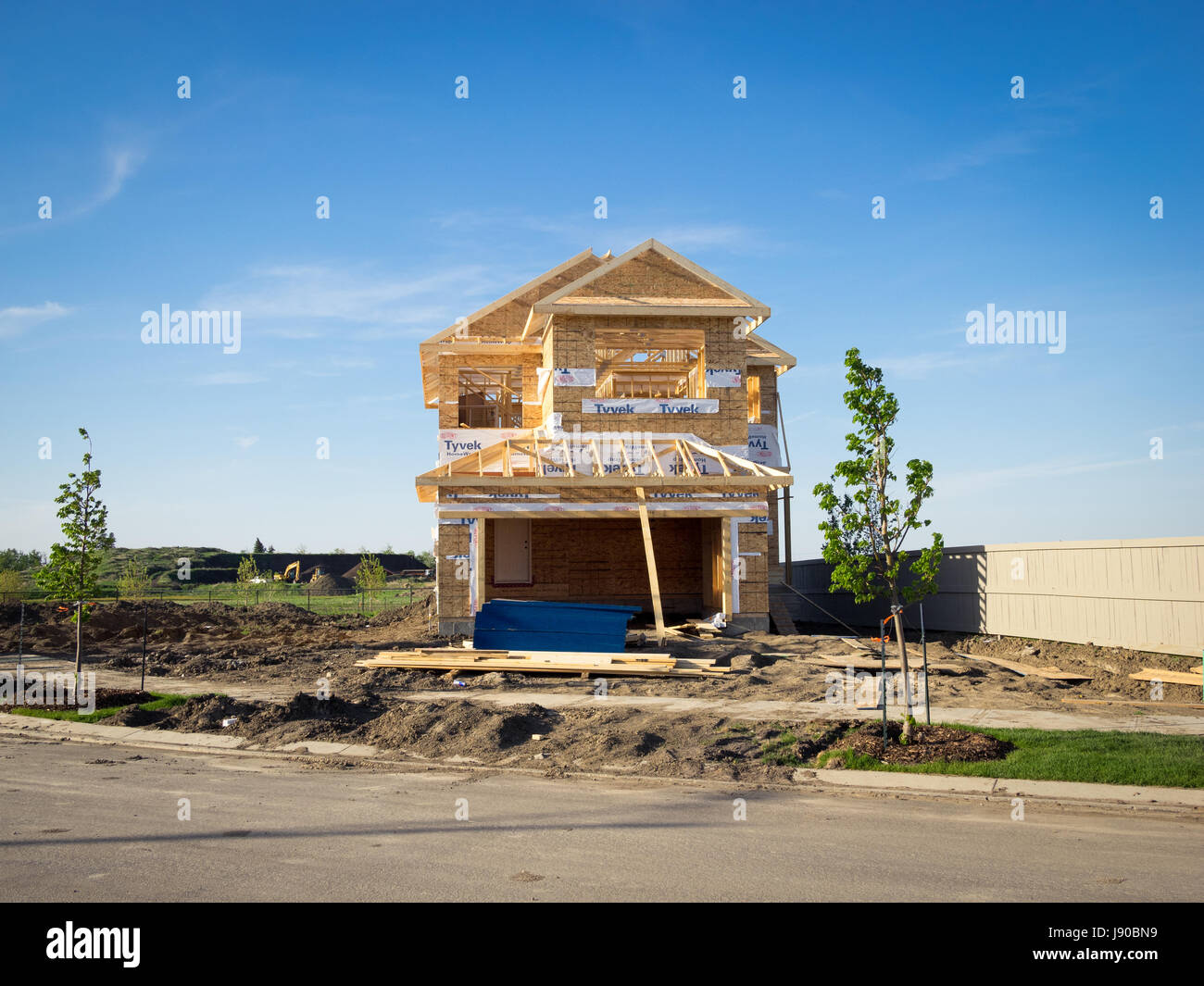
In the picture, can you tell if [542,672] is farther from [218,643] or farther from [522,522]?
[218,643]

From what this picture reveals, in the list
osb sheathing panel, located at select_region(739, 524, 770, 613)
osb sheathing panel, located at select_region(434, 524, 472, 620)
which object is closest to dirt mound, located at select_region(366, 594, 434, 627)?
osb sheathing panel, located at select_region(434, 524, 472, 620)

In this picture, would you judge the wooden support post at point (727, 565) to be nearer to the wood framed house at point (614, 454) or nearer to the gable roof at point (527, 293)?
the wood framed house at point (614, 454)

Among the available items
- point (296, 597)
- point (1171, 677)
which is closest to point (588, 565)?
point (1171, 677)

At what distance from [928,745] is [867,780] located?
1.29 m

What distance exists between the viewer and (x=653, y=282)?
84.9ft

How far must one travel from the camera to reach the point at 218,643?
25.5 m

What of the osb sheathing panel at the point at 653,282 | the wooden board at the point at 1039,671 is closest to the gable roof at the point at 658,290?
the osb sheathing panel at the point at 653,282

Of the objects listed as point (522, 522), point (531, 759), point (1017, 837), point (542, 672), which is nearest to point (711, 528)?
point (522, 522)

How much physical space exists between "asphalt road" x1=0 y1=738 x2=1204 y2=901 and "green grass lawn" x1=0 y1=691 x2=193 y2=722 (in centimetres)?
410

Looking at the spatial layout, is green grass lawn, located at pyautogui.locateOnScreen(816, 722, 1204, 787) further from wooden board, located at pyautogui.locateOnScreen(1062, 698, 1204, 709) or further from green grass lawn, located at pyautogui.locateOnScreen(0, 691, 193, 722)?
green grass lawn, located at pyautogui.locateOnScreen(0, 691, 193, 722)

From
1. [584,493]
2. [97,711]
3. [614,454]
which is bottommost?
[97,711]

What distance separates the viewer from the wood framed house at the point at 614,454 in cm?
2242

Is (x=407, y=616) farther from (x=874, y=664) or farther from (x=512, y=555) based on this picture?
(x=874, y=664)
